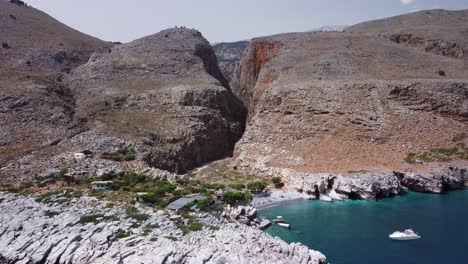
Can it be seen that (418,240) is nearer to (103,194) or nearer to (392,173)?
(392,173)

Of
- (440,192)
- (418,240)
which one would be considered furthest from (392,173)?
(418,240)

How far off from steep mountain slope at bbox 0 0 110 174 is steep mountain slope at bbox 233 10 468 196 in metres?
27.7

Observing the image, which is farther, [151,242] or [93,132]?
[93,132]

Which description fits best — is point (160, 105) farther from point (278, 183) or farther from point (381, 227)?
point (381, 227)

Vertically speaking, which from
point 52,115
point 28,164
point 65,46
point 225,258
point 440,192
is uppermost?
point 65,46

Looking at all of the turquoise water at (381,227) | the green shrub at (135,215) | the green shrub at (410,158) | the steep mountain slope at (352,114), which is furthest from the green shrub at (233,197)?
the green shrub at (410,158)

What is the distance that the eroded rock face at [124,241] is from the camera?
27.3m

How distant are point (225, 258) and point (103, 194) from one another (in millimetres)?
16508

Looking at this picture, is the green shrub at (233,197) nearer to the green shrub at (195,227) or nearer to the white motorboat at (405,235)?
the green shrub at (195,227)

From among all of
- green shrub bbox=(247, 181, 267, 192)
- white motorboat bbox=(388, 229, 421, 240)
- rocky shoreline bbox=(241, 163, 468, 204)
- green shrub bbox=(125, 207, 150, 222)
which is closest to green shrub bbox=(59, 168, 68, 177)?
green shrub bbox=(125, 207, 150, 222)

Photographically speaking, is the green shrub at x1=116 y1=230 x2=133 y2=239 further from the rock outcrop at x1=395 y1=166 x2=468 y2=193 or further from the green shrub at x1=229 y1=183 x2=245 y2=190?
the rock outcrop at x1=395 y1=166 x2=468 y2=193

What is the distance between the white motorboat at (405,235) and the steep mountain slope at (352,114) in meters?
13.3

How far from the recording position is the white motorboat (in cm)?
3309

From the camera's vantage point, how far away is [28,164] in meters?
45.0
